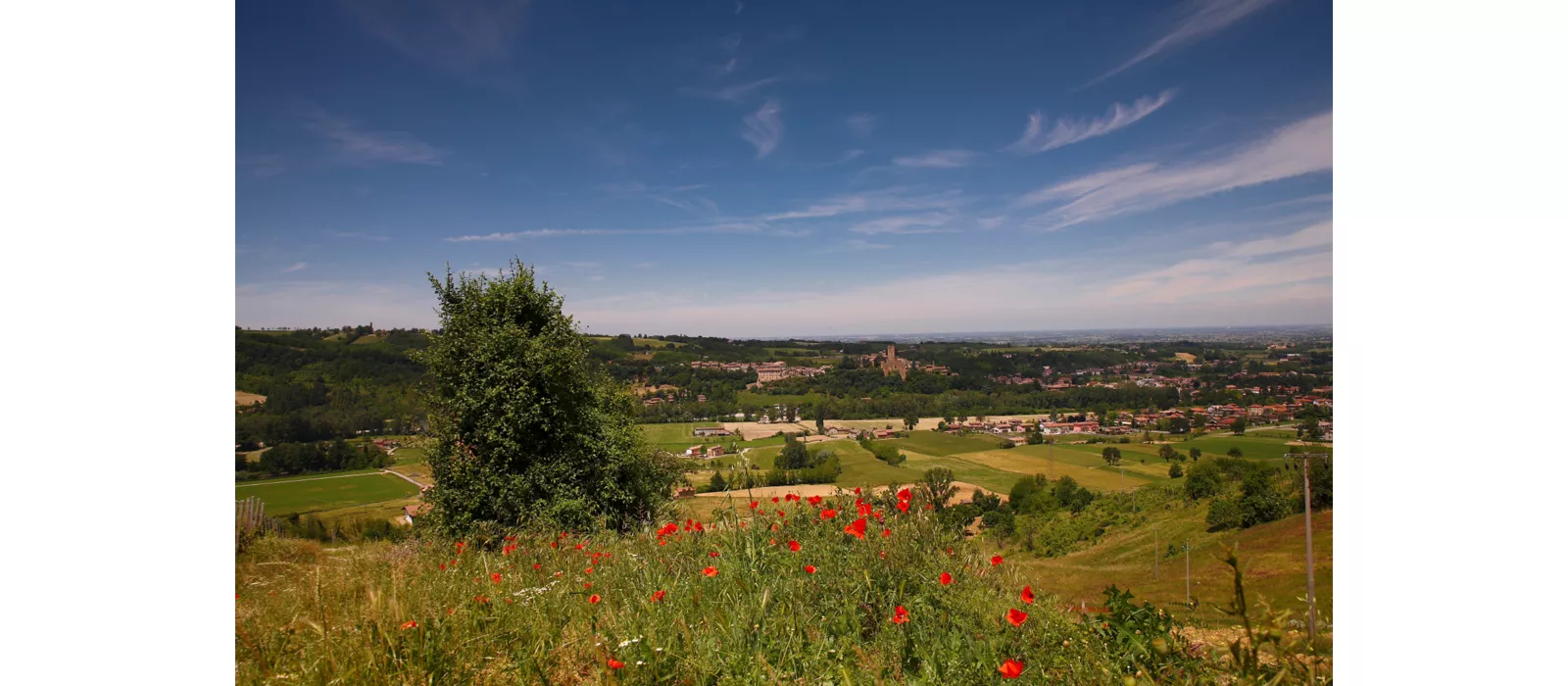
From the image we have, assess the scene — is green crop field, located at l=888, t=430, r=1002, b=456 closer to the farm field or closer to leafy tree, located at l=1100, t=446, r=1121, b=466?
leafy tree, located at l=1100, t=446, r=1121, b=466

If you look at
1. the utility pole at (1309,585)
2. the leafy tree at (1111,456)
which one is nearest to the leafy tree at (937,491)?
the utility pole at (1309,585)

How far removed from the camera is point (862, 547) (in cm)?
259

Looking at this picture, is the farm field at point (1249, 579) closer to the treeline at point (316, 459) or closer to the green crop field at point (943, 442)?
the treeline at point (316, 459)

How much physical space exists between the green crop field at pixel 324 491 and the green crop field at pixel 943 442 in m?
8.98

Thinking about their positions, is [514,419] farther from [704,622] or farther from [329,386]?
[704,622]

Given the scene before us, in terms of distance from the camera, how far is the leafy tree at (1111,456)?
9.95 m

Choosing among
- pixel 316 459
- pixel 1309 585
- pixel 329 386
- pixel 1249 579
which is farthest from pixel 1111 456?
pixel 329 386
